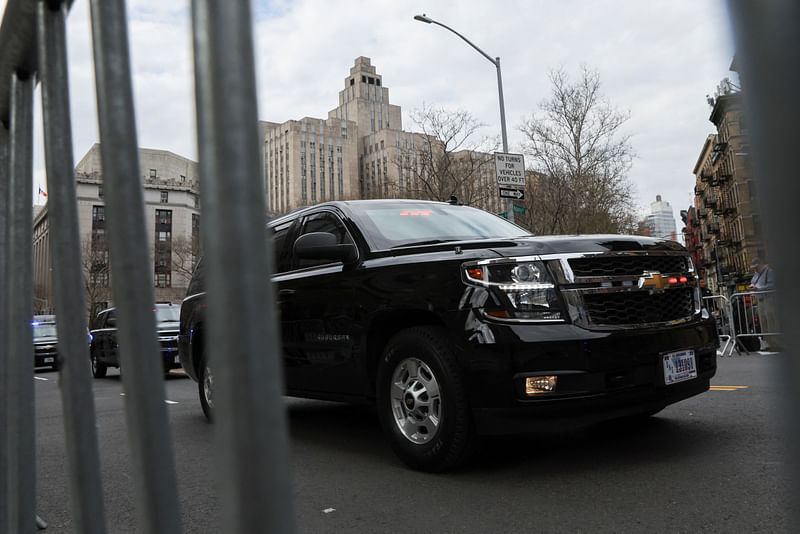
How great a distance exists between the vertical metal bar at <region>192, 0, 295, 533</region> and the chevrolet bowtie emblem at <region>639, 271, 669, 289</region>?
3.90 m

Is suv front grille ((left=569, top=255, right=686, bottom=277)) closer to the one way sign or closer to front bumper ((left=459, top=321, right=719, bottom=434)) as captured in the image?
front bumper ((left=459, top=321, right=719, bottom=434))

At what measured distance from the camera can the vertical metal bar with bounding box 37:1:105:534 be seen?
3.41ft

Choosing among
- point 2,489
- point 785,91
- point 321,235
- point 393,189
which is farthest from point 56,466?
point 393,189

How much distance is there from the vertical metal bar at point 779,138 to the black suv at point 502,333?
11.2 feet

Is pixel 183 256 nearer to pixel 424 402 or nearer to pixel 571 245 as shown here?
pixel 424 402

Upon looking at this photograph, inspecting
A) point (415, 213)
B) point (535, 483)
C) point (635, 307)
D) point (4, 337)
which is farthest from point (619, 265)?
point (4, 337)

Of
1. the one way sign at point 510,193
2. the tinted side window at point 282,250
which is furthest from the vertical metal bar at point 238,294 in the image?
the one way sign at point 510,193

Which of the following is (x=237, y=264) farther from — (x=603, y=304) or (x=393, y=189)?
(x=393, y=189)

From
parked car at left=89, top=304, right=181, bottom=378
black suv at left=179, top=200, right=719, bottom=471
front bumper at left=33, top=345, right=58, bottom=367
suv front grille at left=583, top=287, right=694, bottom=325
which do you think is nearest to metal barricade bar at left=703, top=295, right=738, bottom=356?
suv front grille at left=583, top=287, right=694, bottom=325

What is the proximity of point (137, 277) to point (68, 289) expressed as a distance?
40cm

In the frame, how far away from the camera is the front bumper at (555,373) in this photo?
368 cm

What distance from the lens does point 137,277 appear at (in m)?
0.75

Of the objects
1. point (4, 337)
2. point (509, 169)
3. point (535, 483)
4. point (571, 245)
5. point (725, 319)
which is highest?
point (509, 169)

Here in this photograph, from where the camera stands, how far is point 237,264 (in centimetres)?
48
